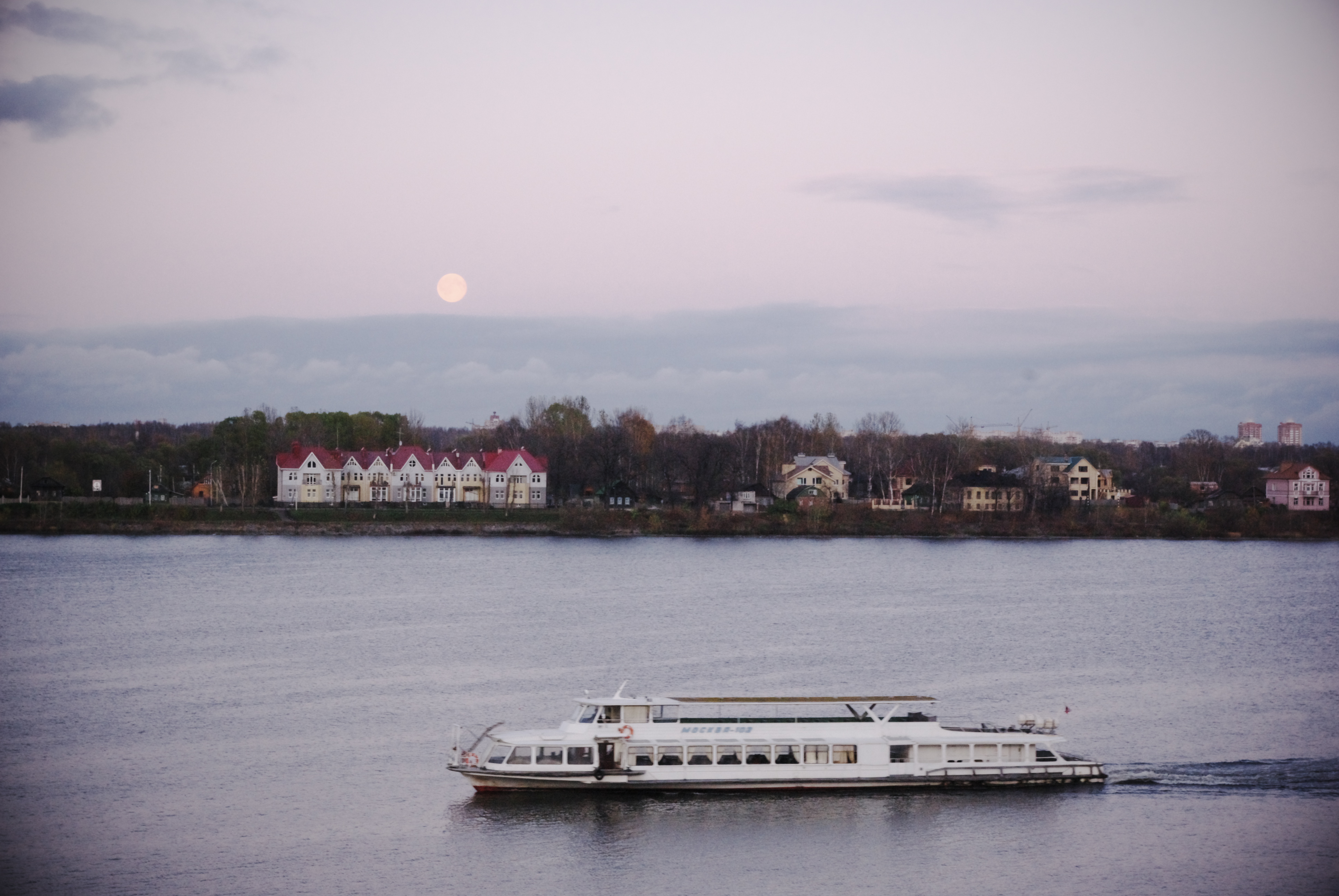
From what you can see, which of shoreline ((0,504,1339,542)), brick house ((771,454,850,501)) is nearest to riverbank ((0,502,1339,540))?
shoreline ((0,504,1339,542))

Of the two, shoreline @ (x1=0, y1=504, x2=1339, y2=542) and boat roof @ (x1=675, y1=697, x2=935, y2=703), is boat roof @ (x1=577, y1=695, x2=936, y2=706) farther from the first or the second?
shoreline @ (x1=0, y1=504, x2=1339, y2=542)

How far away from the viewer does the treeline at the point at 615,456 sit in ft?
317

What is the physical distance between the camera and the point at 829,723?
78.3 feet

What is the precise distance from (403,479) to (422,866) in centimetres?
7767

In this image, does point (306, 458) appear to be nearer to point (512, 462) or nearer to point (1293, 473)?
point (512, 462)

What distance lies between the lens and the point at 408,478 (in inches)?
3770

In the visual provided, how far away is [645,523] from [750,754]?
62941 millimetres

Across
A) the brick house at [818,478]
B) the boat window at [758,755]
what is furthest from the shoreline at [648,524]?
the boat window at [758,755]

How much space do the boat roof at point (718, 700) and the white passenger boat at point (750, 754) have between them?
1.3 inches

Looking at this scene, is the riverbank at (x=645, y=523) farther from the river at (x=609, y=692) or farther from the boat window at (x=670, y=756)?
the boat window at (x=670, y=756)

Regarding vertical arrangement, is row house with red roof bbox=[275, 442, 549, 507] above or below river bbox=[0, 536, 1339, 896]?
above

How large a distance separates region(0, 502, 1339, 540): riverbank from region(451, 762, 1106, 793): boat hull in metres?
59.9

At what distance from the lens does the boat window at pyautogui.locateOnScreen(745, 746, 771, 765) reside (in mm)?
23125

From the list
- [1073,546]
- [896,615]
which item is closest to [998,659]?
[896,615]
